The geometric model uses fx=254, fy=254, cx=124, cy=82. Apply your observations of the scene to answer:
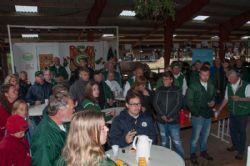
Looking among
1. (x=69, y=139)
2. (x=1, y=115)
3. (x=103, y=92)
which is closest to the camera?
(x=69, y=139)

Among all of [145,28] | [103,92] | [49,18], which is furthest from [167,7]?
[145,28]

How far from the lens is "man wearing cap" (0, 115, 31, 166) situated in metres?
2.19

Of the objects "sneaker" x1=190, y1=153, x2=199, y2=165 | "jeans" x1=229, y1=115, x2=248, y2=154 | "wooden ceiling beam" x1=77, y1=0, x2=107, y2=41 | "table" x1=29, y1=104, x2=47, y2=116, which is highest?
"wooden ceiling beam" x1=77, y1=0, x2=107, y2=41

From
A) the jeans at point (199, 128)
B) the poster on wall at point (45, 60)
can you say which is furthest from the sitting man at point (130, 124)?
the poster on wall at point (45, 60)

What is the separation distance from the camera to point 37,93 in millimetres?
4895

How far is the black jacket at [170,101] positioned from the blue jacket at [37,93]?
2.30 metres

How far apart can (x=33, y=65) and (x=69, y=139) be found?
631 cm

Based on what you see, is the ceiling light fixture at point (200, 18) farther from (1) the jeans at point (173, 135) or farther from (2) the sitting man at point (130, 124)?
(2) the sitting man at point (130, 124)

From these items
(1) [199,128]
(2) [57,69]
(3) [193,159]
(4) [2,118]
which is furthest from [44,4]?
(3) [193,159]

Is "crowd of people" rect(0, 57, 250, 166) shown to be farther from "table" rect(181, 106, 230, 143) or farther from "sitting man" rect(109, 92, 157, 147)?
"table" rect(181, 106, 230, 143)

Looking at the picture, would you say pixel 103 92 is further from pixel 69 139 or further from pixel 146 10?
pixel 69 139

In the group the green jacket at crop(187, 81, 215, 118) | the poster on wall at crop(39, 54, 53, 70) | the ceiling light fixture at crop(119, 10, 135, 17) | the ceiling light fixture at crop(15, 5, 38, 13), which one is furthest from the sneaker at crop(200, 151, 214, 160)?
the ceiling light fixture at crop(119, 10, 135, 17)

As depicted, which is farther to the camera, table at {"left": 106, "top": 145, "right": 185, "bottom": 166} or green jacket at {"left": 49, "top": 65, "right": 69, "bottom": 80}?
green jacket at {"left": 49, "top": 65, "right": 69, "bottom": 80}

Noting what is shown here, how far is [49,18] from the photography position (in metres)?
10.1
